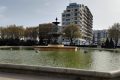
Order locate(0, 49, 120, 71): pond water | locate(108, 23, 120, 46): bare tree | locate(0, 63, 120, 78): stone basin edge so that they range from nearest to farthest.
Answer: locate(0, 63, 120, 78): stone basin edge → locate(0, 49, 120, 71): pond water → locate(108, 23, 120, 46): bare tree

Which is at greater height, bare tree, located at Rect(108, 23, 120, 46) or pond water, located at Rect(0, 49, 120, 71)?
A: bare tree, located at Rect(108, 23, 120, 46)

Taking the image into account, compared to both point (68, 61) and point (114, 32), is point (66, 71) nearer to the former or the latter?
point (68, 61)

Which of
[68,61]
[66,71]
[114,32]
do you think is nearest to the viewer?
[66,71]

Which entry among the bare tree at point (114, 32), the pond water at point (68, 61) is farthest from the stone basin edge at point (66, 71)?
the bare tree at point (114, 32)

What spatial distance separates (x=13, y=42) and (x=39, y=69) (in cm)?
8715

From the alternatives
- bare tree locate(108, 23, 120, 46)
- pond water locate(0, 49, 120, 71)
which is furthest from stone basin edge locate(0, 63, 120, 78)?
bare tree locate(108, 23, 120, 46)

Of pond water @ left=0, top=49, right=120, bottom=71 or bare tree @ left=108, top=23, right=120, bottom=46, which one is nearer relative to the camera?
pond water @ left=0, top=49, right=120, bottom=71

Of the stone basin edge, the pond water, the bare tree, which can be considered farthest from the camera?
the bare tree

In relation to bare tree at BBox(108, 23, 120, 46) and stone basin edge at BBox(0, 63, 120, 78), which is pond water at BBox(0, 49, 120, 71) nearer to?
stone basin edge at BBox(0, 63, 120, 78)

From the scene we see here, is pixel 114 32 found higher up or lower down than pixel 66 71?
higher up

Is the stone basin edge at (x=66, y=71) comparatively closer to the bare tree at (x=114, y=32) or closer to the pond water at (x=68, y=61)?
the pond water at (x=68, y=61)

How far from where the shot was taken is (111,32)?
3944 inches

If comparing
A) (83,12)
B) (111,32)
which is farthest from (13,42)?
(83,12)

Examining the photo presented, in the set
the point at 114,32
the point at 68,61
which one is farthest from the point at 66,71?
the point at 114,32
